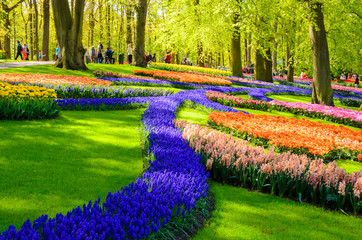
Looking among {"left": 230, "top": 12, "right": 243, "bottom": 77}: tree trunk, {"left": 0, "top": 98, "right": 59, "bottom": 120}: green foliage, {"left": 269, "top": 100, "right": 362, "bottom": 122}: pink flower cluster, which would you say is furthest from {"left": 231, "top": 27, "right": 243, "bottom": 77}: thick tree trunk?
{"left": 0, "top": 98, "right": 59, "bottom": 120}: green foliage

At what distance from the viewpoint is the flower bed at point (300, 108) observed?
11.9 metres

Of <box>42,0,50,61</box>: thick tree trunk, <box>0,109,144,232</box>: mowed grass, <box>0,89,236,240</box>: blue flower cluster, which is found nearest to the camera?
<box>0,89,236,240</box>: blue flower cluster

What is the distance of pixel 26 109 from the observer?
7316 millimetres

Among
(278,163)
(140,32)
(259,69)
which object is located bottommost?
(278,163)

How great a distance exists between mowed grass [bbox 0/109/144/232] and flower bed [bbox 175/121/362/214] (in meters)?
1.33

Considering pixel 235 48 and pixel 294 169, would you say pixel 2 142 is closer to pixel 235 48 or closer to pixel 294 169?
pixel 294 169

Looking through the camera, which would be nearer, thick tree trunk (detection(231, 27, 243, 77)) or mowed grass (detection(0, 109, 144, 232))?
mowed grass (detection(0, 109, 144, 232))

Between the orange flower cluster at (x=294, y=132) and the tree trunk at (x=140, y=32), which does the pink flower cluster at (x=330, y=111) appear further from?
the tree trunk at (x=140, y=32)

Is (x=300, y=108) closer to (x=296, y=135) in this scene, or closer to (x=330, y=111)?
(x=330, y=111)

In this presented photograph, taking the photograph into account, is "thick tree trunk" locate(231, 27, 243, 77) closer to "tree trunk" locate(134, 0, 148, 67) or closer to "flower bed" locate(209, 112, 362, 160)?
"tree trunk" locate(134, 0, 148, 67)

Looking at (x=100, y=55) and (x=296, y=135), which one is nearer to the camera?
(x=296, y=135)

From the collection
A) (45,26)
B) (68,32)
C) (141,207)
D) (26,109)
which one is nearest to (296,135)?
(141,207)

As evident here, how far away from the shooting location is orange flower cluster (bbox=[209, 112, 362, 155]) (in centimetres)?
675

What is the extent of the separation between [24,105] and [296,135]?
21.0ft
